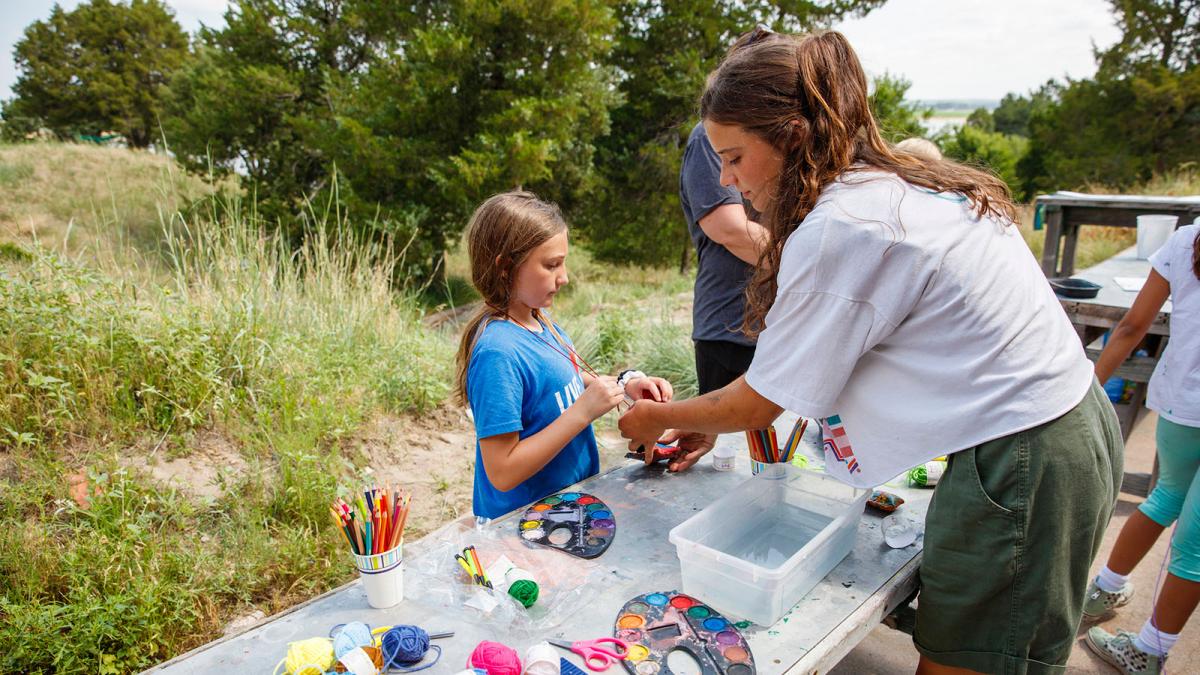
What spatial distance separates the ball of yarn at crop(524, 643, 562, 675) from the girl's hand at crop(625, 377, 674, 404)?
0.86 meters

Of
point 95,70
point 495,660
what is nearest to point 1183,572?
point 495,660

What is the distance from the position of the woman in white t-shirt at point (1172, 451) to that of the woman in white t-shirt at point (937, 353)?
1.17m

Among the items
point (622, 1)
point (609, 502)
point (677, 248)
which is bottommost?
point (677, 248)

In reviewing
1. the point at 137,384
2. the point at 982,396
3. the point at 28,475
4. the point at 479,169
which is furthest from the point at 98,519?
the point at 479,169

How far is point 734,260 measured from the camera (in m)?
2.38

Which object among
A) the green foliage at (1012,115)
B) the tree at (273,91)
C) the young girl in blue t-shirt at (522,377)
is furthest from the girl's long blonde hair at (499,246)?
the green foliage at (1012,115)

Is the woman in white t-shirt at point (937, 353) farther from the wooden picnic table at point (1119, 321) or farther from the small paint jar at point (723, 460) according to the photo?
the wooden picnic table at point (1119, 321)

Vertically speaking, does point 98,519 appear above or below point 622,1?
below

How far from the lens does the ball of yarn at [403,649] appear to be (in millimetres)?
1232

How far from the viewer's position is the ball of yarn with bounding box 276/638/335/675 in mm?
1194

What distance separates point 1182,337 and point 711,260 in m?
1.56

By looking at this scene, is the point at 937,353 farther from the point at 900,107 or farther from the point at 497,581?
the point at 900,107

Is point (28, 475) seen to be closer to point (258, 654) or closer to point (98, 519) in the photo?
point (98, 519)

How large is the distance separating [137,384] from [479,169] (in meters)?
6.06
